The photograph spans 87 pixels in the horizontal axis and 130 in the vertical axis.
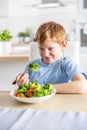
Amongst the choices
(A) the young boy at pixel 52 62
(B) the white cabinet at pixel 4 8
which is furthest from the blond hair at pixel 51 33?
(B) the white cabinet at pixel 4 8

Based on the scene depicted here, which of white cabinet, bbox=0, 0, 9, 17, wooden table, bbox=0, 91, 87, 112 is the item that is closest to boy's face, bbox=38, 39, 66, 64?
wooden table, bbox=0, 91, 87, 112

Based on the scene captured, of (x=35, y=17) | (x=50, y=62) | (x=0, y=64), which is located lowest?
(x=0, y=64)

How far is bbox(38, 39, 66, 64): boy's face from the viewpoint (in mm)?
1302

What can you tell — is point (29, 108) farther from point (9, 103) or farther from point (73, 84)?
point (73, 84)

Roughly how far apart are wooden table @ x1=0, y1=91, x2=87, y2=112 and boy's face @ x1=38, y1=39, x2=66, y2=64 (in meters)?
0.31

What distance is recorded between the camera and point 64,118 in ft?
2.54

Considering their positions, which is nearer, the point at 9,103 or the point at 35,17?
the point at 9,103

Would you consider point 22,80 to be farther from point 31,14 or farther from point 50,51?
point 31,14

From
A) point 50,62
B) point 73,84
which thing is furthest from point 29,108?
point 50,62

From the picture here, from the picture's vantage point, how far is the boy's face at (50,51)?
1302mm

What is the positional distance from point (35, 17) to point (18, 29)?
375 millimetres

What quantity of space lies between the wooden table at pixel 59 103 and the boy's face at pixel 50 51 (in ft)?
1.03

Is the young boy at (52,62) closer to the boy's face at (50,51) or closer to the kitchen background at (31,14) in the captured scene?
the boy's face at (50,51)

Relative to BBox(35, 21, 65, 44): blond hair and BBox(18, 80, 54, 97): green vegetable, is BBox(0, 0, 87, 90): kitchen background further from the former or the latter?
BBox(18, 80, 54, 97): green vegetable
